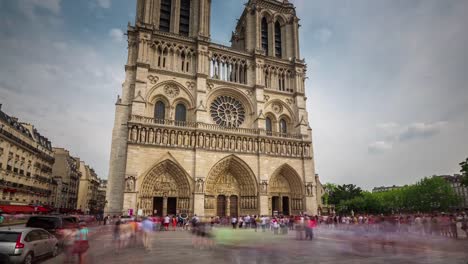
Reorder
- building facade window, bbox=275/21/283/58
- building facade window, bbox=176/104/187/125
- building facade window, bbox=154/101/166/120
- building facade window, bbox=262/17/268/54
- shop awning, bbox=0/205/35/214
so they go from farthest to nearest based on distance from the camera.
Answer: building facade window, bbox=275/21/283/58, building facade window, bbox=262/17/268/54, building facade window, bbox=176/104/187/125, building facade window, bbox=154/101/166/120, shop awning, bbox=0/205/35/214

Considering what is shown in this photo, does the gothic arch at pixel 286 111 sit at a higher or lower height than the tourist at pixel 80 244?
higher

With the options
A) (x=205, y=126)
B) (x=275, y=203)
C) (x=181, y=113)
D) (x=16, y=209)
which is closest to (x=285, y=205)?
(x=275, y=203)

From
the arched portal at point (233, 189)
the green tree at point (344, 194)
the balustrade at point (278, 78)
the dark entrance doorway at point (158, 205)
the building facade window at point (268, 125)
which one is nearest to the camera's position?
the dark entrance doorway at point (158, 205)

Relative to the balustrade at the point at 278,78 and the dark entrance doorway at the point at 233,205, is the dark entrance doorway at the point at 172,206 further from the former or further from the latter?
the balustrade at the point at 278,78

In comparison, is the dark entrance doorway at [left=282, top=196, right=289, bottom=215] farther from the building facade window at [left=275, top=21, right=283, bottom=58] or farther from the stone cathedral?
the building facade window at [left=275, top=21, right=283, bottom=58]

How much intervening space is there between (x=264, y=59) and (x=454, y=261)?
88.8 ft

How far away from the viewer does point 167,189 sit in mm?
25094

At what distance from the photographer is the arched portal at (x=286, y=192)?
29078mm

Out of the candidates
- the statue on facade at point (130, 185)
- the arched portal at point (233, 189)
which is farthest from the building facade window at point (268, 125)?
the statue on facade at point (130, 185)

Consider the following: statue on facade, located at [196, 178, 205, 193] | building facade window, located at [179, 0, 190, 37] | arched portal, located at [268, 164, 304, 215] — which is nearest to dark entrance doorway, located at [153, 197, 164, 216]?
→ statue on facade, located at [196, 178, 205, 193]

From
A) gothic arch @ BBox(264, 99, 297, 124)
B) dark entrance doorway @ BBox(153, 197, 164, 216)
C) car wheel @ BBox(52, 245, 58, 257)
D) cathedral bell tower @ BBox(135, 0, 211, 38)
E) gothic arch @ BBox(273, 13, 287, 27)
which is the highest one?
gothic arch @ BBox(273, 13, 287, 27)

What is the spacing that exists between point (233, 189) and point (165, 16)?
19655mm

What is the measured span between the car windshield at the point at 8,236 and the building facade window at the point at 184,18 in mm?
27031

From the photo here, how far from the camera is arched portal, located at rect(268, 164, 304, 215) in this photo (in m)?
29.1
